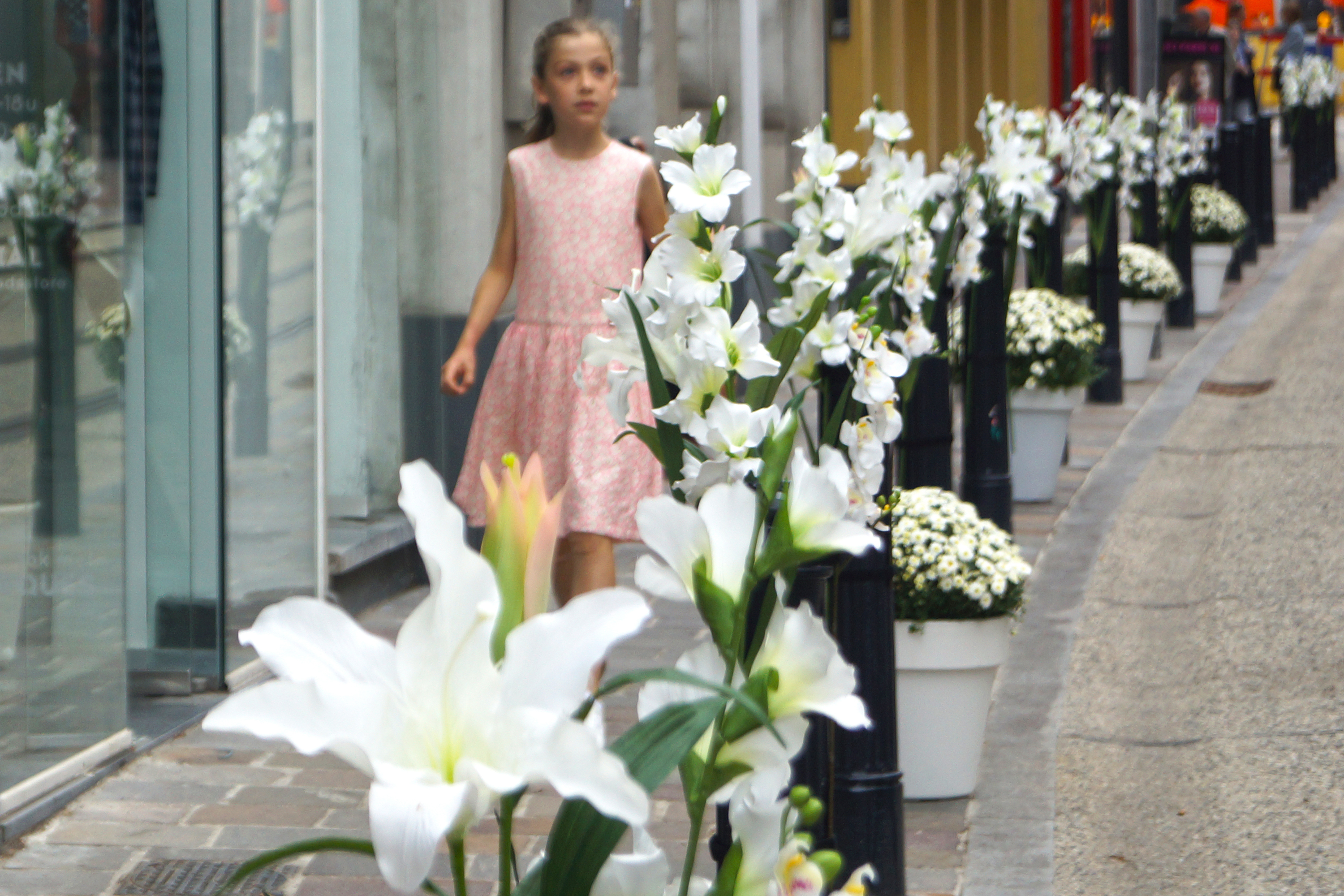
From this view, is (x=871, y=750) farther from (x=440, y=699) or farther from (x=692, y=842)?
(x=440, y=699)

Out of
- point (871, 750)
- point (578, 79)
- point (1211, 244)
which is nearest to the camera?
point (871, 750)

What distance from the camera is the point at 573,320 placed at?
4.68 meters

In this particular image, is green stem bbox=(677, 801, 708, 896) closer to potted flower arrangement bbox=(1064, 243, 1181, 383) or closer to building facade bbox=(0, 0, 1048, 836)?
building facade bbox=(0, 0, 1048, 836)

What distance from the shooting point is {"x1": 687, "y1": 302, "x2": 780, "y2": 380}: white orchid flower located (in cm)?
172

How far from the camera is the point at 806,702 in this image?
1083 millimetres

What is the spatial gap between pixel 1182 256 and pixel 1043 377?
6234 millimetres

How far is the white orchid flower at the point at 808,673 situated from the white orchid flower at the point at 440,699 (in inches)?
7.4

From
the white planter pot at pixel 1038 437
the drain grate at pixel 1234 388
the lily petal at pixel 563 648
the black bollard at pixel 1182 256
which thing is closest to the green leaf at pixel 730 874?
the lily petal at pixel 563 648

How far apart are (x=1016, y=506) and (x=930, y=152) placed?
9511 mm

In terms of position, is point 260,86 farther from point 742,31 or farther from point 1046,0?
point 1046,0

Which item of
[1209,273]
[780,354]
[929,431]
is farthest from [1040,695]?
[1209,273]

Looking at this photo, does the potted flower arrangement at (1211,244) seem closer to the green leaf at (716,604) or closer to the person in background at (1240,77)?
the person in background at (1240,77)

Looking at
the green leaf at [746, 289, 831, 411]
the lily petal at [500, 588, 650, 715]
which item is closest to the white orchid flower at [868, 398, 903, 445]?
the green leaf at [746, 289, 831, 411]

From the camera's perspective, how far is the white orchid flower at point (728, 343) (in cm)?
172
